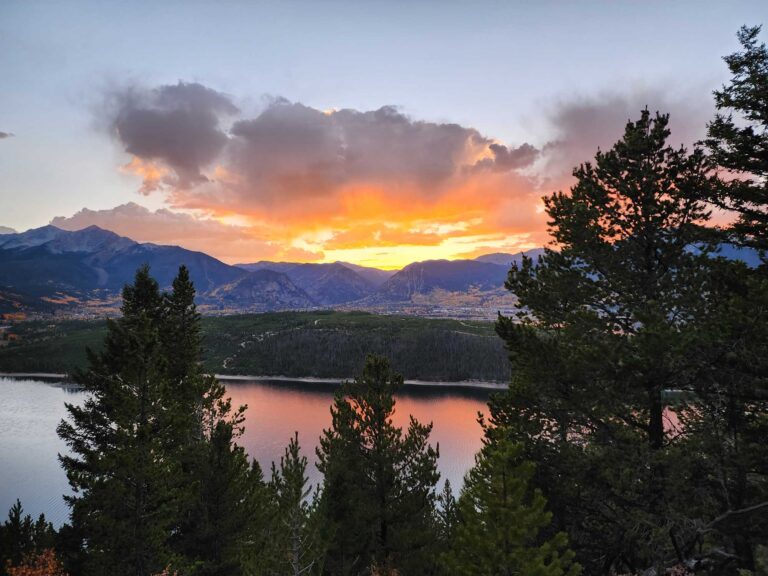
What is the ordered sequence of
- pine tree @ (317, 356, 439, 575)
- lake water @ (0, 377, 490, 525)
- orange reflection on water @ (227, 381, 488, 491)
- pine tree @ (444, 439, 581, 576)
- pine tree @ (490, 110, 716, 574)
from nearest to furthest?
pine tree @ (444, 439, 581, 576) < pine tree @ (490, 110, 716, 574) < pine tree @ (317, 356, 439, 575) < lake water @ (0, 377, 490, 525) < orange reflection on water @ (227, 381, 488, 491)

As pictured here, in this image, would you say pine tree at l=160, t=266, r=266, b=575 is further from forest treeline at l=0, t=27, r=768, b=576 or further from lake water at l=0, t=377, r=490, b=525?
lake water at l=0, t=377, r=490, b=525

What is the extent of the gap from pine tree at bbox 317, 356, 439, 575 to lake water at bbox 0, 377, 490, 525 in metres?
47.1

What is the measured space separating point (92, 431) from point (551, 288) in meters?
21.1

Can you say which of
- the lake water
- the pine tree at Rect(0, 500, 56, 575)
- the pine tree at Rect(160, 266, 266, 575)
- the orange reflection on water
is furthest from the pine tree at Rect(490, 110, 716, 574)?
the lake water

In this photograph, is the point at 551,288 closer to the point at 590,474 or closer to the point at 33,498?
the point at 590,474

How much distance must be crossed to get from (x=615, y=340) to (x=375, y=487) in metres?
14.4

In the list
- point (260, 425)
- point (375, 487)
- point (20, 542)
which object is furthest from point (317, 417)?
point (375, 487)

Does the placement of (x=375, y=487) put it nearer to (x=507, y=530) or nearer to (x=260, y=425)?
(x=507, y=530)

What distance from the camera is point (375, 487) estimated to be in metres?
21.7

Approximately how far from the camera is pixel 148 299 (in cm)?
2861

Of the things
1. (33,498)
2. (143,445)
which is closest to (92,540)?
(143,445)

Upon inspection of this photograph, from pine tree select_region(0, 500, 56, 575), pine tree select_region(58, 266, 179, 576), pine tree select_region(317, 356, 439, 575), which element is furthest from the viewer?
pine tree select_region(0, 500, 56, 575)

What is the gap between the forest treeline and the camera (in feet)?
36.0

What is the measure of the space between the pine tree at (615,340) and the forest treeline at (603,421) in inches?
2.6
